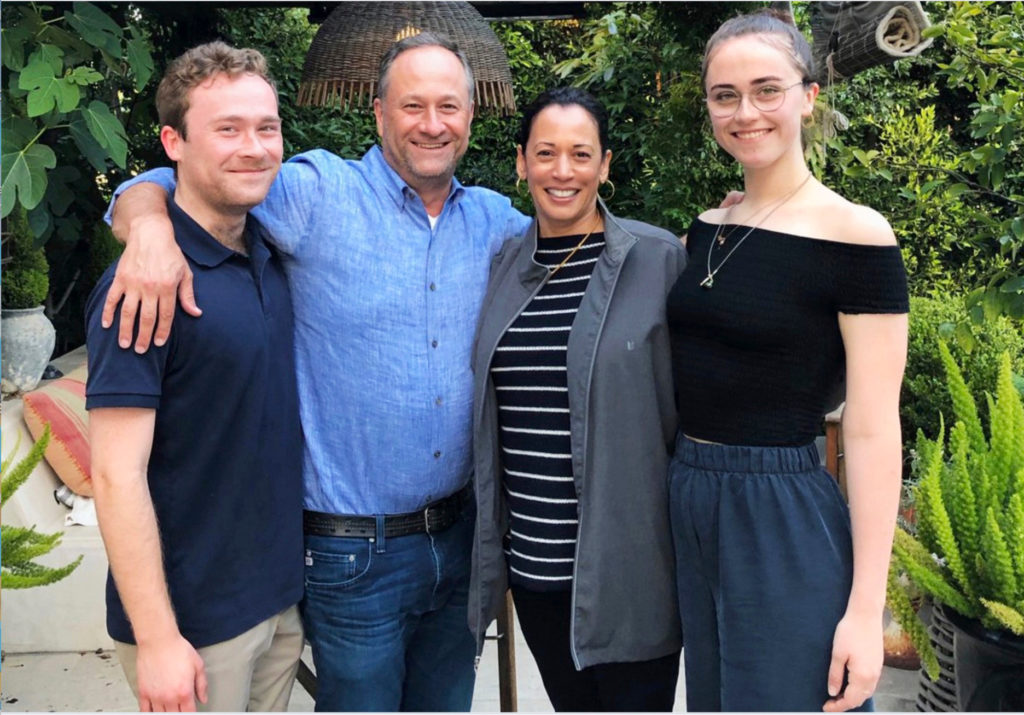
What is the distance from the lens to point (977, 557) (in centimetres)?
236

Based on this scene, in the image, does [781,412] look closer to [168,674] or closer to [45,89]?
[168,674]

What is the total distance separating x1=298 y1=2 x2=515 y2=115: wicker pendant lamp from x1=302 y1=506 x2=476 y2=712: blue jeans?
1.94m

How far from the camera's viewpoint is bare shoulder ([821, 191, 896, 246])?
1526 millimetres

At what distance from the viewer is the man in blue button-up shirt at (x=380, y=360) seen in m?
1.95

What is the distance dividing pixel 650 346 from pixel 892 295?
1.59 ft

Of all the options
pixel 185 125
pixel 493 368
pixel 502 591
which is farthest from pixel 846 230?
pixel 185 125

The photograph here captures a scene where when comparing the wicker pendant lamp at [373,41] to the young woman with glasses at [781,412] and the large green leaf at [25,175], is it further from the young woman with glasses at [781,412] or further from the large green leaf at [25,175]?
the young woman with glasses at [781,412]

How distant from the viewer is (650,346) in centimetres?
184

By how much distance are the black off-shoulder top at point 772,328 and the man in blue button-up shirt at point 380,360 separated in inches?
21.3

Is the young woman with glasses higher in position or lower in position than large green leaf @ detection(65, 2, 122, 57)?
lower

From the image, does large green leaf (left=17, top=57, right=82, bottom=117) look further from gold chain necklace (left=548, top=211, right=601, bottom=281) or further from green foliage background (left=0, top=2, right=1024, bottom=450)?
gold chain necklace (left=548, top=211, right=601, bottom=281)

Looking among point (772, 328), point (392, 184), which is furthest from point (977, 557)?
point (392, 184)

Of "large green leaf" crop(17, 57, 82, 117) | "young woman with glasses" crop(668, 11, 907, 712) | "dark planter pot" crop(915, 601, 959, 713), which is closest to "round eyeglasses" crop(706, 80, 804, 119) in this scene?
"young woman with glasses" crop(668, 11, 907, 712)

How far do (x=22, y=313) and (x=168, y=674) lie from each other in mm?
2824
